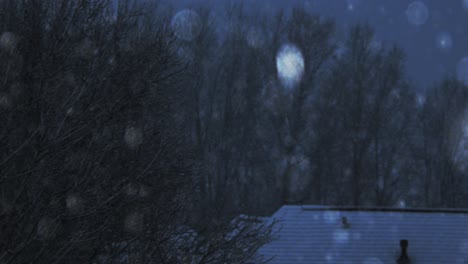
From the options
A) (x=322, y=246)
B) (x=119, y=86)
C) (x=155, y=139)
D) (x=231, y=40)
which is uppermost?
(x=231, y=40)

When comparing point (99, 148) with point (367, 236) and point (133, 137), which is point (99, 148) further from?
point (367, 236)

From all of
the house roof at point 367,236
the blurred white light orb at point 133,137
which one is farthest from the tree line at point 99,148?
the house roof at point 367,236

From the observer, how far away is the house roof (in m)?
16.8

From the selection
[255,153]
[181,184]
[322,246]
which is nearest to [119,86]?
[181,184]

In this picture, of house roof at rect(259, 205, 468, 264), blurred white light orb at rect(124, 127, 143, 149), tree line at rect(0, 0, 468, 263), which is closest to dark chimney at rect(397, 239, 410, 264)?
house roof at rect(259, 205, 468, 264)

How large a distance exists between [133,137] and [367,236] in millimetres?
11013

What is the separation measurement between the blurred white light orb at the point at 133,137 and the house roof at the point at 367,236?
936 centimetres

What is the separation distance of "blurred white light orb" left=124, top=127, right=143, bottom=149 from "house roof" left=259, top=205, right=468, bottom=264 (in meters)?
9.36

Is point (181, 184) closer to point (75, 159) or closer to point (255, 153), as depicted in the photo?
point (75, 159)

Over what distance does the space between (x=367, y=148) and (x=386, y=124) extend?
1.78 m

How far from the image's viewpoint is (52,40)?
7516 millimetres

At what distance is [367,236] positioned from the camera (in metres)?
17.4

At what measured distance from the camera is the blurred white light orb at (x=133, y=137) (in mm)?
7949

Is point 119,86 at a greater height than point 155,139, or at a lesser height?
greater
